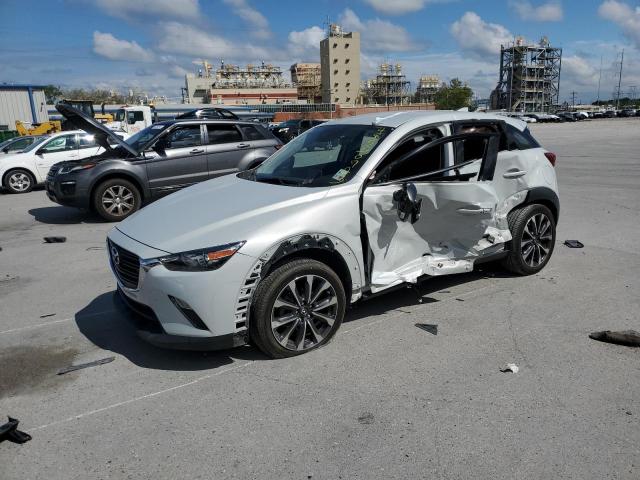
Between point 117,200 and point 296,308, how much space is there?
6587 millimetres

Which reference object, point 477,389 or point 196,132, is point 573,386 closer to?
point 477,389

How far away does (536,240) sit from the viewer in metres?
5.43

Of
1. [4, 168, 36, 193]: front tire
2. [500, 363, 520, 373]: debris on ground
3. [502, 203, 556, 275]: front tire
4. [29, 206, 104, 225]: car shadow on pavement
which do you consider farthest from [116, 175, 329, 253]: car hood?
[4, 168, 36, 193]: front tire

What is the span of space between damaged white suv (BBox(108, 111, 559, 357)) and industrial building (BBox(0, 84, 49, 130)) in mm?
34413

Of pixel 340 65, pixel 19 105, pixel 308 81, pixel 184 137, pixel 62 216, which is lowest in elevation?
pixel 62 216

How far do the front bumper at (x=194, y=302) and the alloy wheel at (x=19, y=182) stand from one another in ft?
39.9

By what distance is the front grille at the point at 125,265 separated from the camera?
11.7 feet

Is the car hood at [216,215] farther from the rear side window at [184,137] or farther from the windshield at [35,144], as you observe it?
the windshield at [35,144]

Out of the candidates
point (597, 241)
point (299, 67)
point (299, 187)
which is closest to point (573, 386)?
point (299, 187)

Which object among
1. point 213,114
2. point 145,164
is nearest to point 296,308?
point 145,164

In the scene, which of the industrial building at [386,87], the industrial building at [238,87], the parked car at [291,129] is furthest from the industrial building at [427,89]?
the parked car at [291,129]

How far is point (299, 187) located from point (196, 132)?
6245mm

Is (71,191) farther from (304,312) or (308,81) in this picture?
(308,81)

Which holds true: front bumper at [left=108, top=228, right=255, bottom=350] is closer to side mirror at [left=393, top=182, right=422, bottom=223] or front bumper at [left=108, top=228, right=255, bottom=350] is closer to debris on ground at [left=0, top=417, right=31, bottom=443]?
debris on ground at [left=0, top=417, right=31, bottom=443]
